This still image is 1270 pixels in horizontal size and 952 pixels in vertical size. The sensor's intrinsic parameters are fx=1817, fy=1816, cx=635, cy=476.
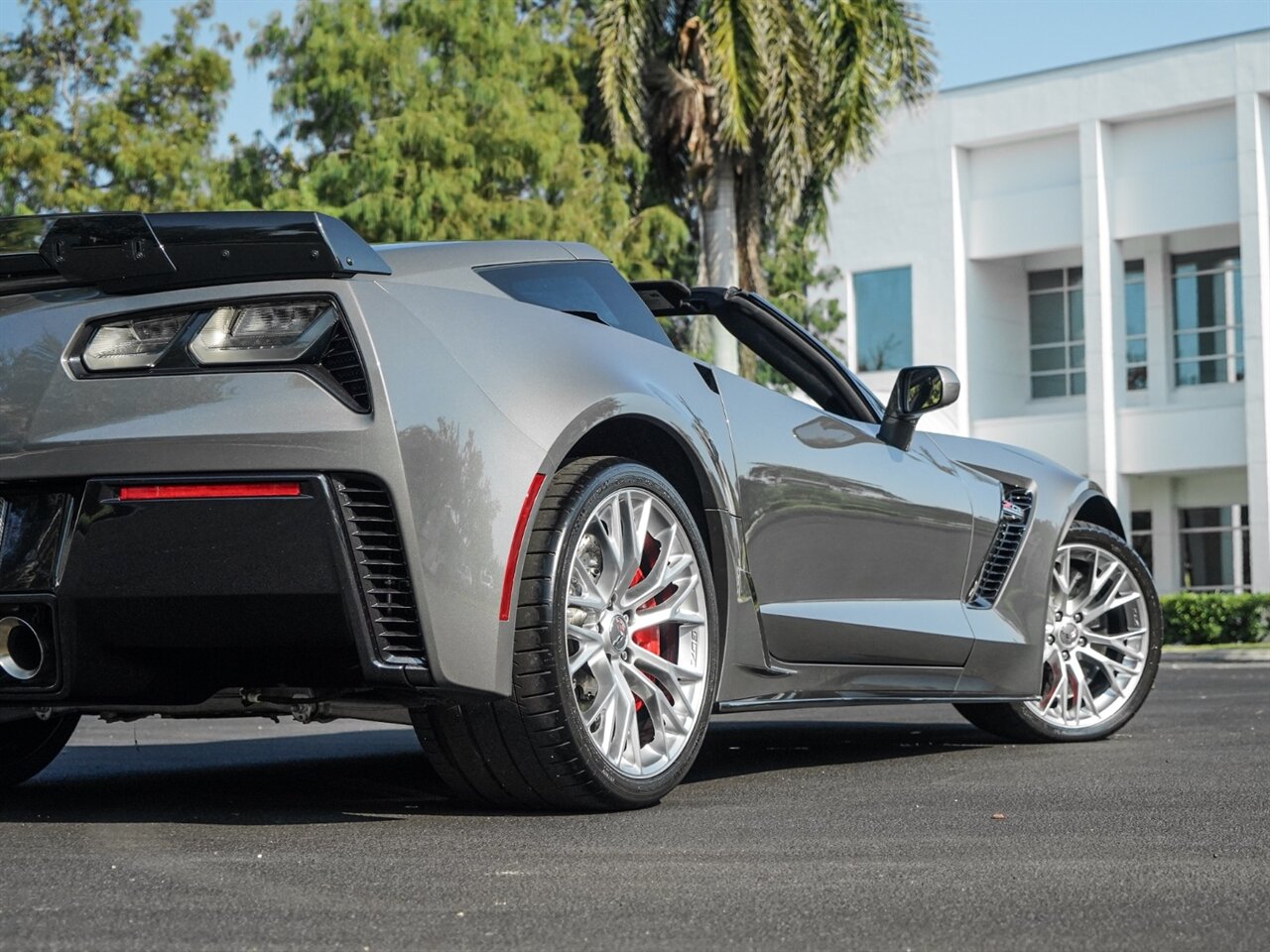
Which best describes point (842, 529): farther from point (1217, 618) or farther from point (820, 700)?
point (1217, 618)

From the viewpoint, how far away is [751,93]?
22938 mm

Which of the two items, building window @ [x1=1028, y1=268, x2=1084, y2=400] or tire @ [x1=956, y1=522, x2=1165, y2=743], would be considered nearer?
tire @ [x1=956, y1=522, x2=1165, y2=743]

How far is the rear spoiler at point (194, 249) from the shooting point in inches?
153

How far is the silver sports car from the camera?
379 centimetres

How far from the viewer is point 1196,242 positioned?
36.0 metres

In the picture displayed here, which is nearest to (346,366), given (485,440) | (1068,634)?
(485,440)

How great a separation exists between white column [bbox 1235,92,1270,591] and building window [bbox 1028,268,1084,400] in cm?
431

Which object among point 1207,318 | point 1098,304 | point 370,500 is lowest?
point 370,500

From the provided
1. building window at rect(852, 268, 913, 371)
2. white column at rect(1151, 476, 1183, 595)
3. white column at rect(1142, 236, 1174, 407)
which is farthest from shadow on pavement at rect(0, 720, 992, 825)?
building window at rect(852, 268, 913, 371)

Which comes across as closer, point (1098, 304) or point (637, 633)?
point (637, 633)

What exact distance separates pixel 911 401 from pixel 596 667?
1914 millimetres

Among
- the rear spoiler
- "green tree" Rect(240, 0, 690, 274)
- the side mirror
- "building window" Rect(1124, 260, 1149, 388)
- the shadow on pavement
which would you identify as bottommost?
the shadow on pavement

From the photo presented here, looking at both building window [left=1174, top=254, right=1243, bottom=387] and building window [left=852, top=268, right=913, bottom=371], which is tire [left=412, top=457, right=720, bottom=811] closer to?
building window [left=1174, top=254, right=1243, bottom=387]

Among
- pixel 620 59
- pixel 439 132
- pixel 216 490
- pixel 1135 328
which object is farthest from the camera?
pixel 1135 328
